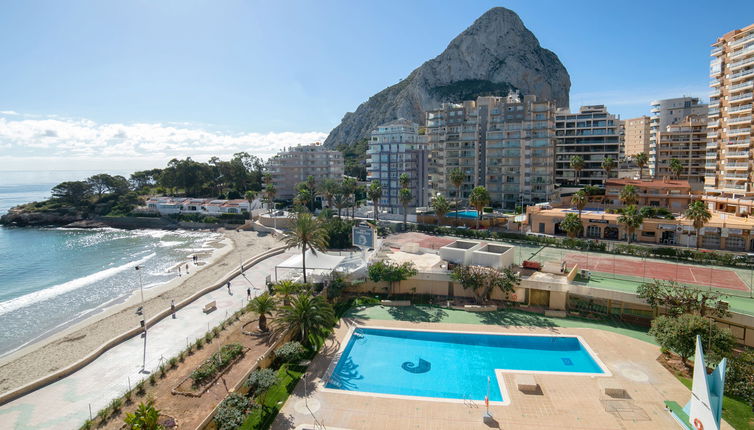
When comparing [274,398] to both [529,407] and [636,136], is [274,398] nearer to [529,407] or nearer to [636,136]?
[529,407]

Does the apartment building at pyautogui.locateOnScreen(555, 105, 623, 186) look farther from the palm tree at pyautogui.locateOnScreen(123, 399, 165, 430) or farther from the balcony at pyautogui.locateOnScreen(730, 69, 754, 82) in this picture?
the palm tree at pyautogui.locateOnScreen(123, 399, 165, 430)

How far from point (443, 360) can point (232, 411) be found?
13.5 m

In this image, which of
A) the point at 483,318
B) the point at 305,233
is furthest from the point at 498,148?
the point at 305,233

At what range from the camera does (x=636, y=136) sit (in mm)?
→ 133500

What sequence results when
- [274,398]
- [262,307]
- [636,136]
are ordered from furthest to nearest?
[636,136], [262,307], [274,398]

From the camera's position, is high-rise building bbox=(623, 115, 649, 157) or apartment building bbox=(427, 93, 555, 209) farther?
high-rise building bbox=(623, 115, 649, 157)

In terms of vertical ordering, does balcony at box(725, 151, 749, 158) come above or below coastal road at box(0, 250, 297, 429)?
above

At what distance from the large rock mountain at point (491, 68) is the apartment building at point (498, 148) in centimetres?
7365

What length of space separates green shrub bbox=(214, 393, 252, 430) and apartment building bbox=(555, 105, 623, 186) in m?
89.1

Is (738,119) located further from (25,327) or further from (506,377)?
(25,327)

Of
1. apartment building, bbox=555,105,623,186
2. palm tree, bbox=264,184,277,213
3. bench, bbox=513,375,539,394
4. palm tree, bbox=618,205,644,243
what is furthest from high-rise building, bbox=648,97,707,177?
bench, bbox=513,375,539,394

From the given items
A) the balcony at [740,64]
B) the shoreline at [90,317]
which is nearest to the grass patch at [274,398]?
the shoreline at [90,317]

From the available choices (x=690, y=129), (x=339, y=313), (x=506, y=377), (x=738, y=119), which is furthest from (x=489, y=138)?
(x=506, y=377)

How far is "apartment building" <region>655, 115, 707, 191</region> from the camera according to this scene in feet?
325
